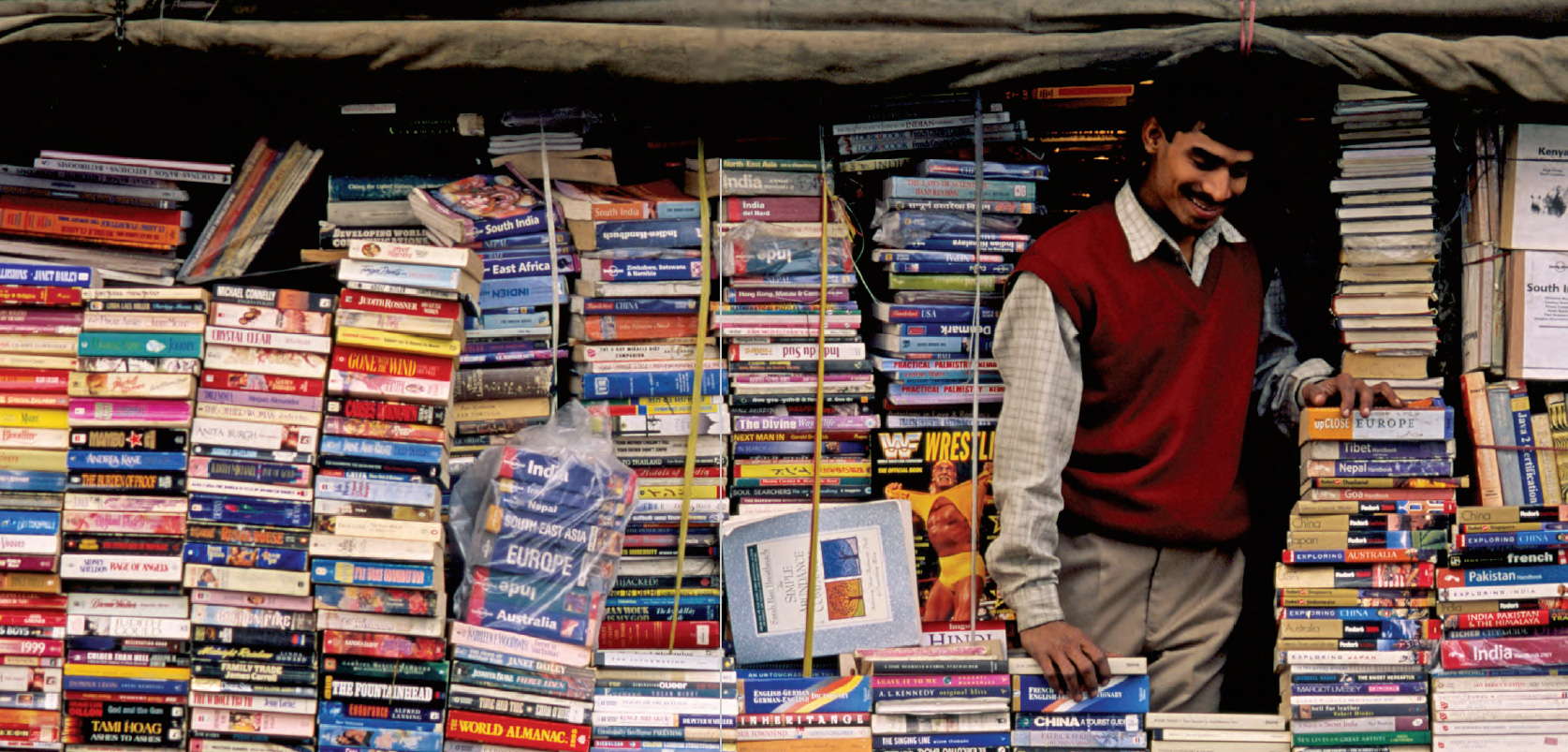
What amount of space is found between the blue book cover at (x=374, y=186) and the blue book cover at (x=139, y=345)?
71cm

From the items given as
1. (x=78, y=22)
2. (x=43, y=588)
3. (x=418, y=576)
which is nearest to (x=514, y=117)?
(x=78, y=22)

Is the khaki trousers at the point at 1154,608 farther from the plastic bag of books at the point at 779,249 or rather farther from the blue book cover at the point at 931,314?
the plastic bag of books at the point at 779,249

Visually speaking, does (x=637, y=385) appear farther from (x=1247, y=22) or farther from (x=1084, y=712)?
(x=1247, y=22)

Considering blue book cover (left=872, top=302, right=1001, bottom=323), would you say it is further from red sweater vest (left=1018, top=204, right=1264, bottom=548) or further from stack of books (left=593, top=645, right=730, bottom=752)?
stack of books (left=593, top=645, right=730, bottom=752)

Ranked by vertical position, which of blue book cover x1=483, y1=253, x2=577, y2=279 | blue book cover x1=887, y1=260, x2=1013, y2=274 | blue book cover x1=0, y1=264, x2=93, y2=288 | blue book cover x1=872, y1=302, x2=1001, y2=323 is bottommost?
blue book cover x1=0, y1=264, x2=93, y2=288

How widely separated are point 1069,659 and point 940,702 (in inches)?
13.8

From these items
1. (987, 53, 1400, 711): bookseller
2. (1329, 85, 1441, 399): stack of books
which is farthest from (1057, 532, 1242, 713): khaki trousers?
(1329, 85, 1441, 399): stack of books

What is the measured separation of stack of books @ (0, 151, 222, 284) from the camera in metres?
3.62

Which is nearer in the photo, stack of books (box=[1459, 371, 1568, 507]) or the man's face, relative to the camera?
the man's face

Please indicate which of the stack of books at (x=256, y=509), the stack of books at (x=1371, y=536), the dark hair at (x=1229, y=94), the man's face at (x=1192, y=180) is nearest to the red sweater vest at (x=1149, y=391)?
the man's face at (x=1192, y=180)

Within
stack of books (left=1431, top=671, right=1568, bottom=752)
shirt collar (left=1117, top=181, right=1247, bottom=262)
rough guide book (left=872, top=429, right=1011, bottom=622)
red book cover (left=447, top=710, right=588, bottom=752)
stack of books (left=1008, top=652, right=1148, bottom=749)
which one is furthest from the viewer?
rough guide book (left=872, top=429, right=1011, bottom=622)

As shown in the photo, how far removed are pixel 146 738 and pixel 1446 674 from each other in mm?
3428

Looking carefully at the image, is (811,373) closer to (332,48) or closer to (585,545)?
(585,545)

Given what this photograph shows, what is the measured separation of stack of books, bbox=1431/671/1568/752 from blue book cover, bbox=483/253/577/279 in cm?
273
